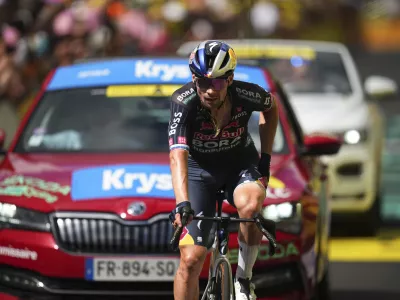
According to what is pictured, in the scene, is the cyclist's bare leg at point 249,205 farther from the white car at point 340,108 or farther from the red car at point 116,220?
the white car at point 340,108

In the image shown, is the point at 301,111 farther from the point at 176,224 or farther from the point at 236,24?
the point at 236,24

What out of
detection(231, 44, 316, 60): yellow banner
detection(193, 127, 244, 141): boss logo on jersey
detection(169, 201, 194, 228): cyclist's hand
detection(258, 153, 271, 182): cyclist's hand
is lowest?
detection(169, 201, 194, 228): cyclist's hand

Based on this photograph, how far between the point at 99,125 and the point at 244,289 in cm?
238

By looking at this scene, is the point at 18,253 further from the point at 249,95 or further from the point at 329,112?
the point at 329,112

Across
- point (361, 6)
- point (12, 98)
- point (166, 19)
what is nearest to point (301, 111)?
point (12, 98)

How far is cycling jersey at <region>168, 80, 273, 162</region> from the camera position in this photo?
283 inches

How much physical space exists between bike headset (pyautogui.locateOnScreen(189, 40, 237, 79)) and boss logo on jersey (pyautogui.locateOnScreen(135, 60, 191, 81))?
258 cm

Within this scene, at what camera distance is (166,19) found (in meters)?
25.1

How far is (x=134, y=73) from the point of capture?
977 centimetres

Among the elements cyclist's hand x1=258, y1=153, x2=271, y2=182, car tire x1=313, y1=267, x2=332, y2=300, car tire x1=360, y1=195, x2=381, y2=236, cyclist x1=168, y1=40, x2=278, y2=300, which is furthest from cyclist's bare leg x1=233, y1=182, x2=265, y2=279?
car tire x1=360, y1=195, x2=381, y2=236

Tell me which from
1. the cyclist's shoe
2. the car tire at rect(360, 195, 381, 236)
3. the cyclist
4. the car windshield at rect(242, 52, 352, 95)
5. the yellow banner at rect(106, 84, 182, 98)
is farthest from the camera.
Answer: the car windshield at rect(242, 52, 352, 95)

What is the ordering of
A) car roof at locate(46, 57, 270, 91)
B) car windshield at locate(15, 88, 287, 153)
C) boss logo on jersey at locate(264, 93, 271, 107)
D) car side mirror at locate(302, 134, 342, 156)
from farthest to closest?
1. car roof at locate(46, 57, 270, 91)
2. car windshield at locate(15, 88, 287, 153)
3. car side mirror at locate(302, 134, 342, 156)
4. boss logo on jersey at locate(264, 93, 271, 107)

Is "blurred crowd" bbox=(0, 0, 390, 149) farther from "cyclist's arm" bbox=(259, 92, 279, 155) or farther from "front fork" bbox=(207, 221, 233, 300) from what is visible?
"front fork" bbox=(207, 221, 233, 300)

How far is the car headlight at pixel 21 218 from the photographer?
8016mm
